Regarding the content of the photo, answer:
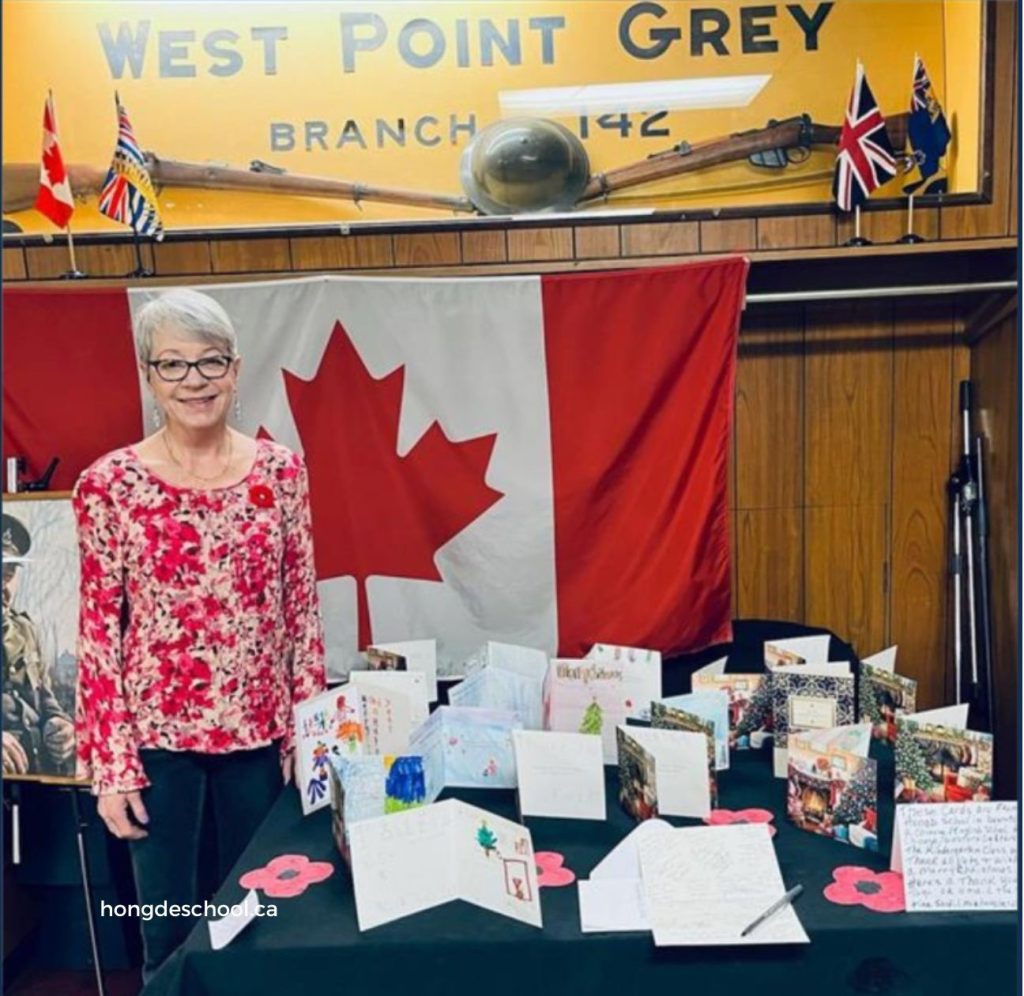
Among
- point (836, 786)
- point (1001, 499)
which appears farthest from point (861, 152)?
point (836, 786)

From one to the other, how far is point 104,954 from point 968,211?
8.84 ft

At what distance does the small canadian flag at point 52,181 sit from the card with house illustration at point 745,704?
5.45 ft

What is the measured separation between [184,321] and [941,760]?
4.32 feet

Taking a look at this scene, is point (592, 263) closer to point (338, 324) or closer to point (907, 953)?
point (338, 324)

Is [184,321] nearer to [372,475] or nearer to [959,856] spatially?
[372,475]

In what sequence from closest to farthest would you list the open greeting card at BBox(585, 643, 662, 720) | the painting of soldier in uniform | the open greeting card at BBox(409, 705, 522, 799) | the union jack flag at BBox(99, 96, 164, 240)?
the open greeting card at BBox(409, 705, 522, 799), the open greeting card at BBox(585, 643, 662, 720), the painting of soldier in uniform, the union jack flag at BBox(99, 96, 164, 240)

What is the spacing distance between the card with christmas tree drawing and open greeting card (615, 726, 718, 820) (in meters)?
0.19

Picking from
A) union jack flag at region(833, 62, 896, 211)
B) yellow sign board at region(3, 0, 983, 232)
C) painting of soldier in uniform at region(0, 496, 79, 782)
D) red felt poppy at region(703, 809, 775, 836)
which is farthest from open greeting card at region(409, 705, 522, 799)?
union jack flag at region(833, 62, 896, 211)

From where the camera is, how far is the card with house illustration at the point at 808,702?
59.1 inches

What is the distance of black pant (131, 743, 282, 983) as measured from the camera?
1.41m

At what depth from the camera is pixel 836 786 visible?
1.26 m

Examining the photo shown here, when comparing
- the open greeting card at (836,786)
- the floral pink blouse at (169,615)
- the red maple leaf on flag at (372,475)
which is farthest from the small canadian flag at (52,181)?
the open greeting card at (836,786)

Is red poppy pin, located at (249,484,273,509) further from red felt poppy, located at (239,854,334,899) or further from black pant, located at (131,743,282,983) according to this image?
red felt poppy, located at (239,854,334,899)

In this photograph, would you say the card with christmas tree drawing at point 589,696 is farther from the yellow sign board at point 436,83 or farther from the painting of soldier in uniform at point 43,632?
the yellow sign board at point 436,83
